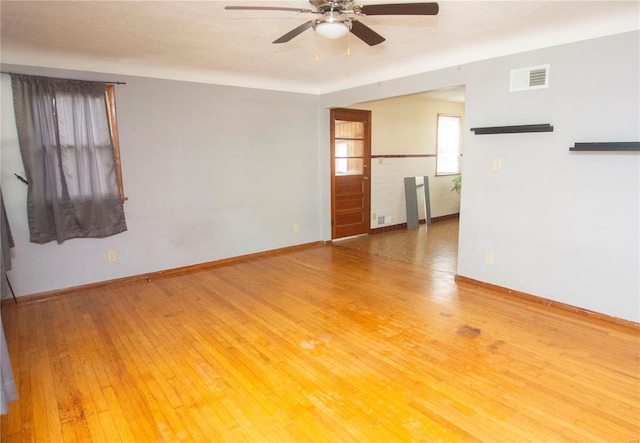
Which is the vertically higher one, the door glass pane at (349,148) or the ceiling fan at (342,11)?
the ceiling fan at (342,11)

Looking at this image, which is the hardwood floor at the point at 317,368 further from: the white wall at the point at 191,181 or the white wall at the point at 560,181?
the white wall at the point at 191,181

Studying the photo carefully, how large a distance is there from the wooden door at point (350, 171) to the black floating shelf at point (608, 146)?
3361mm

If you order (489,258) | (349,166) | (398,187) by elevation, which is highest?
(349,166)

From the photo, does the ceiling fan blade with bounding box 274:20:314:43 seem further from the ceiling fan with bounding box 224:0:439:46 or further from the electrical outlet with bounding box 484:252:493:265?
the electrical outlet with bounding box 484:252:493:265

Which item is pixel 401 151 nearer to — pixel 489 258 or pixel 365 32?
pixel 489 258

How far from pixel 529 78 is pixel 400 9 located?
1.88 meters

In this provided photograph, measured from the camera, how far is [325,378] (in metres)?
2.34

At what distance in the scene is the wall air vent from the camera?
3.22 metres

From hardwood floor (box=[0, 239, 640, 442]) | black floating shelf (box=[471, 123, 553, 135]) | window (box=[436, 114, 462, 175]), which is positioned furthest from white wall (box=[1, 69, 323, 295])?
window (box=[436, 114, 462, 175])

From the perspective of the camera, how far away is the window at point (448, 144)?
7516mm

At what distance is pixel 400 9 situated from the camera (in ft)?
6.77

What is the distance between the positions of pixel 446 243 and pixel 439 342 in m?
3.23

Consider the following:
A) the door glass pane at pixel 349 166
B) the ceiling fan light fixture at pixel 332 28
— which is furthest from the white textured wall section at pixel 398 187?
the ceiling fan light fixture at pixel 332 28

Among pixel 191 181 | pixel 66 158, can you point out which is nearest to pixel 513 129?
pixel 191 181
